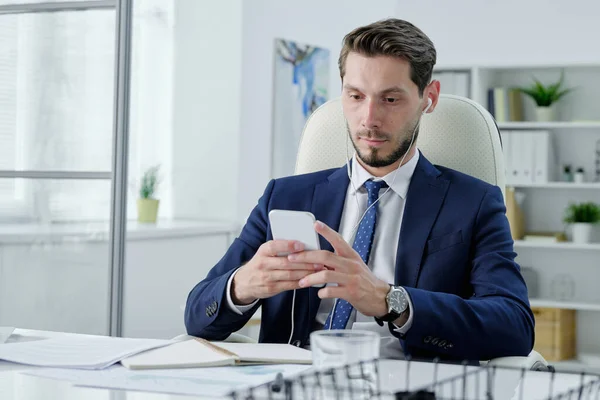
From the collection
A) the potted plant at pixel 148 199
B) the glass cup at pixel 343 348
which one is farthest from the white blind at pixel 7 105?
the glass cup at pixel 343 348

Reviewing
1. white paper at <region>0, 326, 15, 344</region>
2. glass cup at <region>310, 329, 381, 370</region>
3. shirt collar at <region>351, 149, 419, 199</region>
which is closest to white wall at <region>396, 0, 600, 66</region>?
shirt collar at <region>351, 149, 419, 199</region>

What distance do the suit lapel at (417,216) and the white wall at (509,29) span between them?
3.51 m

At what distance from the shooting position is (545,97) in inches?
197

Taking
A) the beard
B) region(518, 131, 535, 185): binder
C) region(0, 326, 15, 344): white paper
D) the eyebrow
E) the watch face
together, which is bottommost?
region(0, 326, 15, 344): white paper

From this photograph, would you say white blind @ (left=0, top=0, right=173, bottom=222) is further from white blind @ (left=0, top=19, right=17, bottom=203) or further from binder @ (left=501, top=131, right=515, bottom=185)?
binder @ (left=501, top=131, right=515, bottom=185)

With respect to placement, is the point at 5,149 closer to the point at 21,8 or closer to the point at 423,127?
the point at 21,8

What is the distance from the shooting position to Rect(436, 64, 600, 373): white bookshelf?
5.04 metres

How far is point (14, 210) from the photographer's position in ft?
8.65

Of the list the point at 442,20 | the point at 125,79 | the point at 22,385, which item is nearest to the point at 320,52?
the point at 442,20

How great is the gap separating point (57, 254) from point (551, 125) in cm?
325

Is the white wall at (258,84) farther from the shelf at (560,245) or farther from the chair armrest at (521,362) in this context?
the chair armrest at (521,362)

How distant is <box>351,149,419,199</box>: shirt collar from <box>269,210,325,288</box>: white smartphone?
Result: 50cm

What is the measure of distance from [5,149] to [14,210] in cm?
19

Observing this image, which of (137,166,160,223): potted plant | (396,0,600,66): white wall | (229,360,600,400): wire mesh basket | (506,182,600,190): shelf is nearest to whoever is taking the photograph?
(229,360,600,400): wire mesh basket
